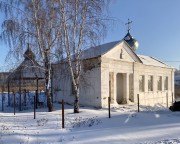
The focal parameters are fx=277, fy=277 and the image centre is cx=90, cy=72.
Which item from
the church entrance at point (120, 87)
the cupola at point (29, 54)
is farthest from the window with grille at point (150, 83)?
the cupola at point (29, 54)

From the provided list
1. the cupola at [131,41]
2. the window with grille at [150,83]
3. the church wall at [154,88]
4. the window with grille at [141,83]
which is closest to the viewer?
the church wall at [154,88]

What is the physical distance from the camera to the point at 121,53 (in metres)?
20.3

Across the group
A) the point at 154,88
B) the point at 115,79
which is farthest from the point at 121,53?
the point at 154,88

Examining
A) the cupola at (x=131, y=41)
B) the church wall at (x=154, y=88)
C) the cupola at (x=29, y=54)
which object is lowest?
the church wall at (x=154, y=88)

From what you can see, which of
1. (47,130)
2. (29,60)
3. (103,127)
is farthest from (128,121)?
(29,60)

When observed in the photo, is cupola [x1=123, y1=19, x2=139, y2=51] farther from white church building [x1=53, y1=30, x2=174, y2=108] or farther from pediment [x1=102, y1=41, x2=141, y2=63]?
pediment [x1=102, y1=41, x2=141, y2=63]

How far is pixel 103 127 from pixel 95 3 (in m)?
7.11

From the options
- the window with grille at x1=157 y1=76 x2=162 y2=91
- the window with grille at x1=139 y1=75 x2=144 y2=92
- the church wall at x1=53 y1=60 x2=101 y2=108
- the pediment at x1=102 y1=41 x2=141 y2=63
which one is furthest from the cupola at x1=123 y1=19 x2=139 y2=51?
the church wall at x1=53 y1=60 x2=101 y2=108

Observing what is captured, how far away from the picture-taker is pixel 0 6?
48.3 ft

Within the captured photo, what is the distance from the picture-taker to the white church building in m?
18.1

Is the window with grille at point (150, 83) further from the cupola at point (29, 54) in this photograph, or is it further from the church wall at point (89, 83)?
the cupola at point (29, 54)

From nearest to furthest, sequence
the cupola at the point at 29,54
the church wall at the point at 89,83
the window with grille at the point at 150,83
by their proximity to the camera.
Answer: the cupola at the point at 29,54 → the church wall at the point at 89,83 → the window with grille at the point at 150,83

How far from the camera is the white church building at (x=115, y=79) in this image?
1805 centimetres

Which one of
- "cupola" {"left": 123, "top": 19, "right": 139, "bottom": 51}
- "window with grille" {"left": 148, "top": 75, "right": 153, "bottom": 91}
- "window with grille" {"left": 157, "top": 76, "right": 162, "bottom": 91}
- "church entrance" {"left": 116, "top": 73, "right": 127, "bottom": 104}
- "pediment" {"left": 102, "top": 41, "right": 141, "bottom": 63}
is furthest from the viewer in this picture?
"cupola" {"left": 123, "top": 19, "right": 139, "bottom": 51}
